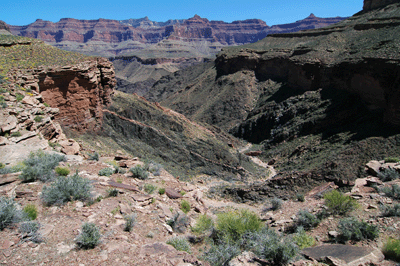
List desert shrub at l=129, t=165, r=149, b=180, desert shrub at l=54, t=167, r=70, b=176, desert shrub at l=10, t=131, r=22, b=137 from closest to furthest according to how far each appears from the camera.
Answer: desert shrub at l=54, t=167, r=70, b=176, desert shrub at l=129, t=165, r=149, b=180, desert shrub at l=10, t=131, r=22, b=137

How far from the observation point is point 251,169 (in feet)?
87.7

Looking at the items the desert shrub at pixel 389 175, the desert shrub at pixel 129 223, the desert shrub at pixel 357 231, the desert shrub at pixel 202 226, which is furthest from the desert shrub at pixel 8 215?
the desert shrub at pixel 389 175

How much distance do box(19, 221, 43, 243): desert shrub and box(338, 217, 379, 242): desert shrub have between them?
7442mm

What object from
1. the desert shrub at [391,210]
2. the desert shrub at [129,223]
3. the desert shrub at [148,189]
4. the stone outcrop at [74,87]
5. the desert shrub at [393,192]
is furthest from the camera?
the stone outcrop at [74,87]

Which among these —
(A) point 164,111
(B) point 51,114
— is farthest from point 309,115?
(B) point 51,114

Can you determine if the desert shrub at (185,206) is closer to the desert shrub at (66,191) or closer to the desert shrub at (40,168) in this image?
the desert shrub at (66,191)

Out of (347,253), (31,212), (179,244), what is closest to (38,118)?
(31,212)

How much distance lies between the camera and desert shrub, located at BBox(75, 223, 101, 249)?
585 centimetres

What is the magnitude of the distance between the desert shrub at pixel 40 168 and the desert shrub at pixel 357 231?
919 centimetres

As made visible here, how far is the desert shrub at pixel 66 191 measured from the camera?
7.52 metres

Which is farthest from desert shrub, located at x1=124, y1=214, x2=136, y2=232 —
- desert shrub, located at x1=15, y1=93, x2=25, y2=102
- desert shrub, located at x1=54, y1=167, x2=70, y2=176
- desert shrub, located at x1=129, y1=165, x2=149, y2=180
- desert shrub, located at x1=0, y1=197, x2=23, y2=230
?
desert shrub, located at x1=15, y1=93, x2=25, y2=102

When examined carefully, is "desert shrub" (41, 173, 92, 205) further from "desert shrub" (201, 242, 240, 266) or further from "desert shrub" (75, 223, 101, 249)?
"desert shrub" (201, 242, 240, 266)

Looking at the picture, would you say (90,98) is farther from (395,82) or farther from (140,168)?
(395,82)

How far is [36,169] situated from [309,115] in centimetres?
3132
